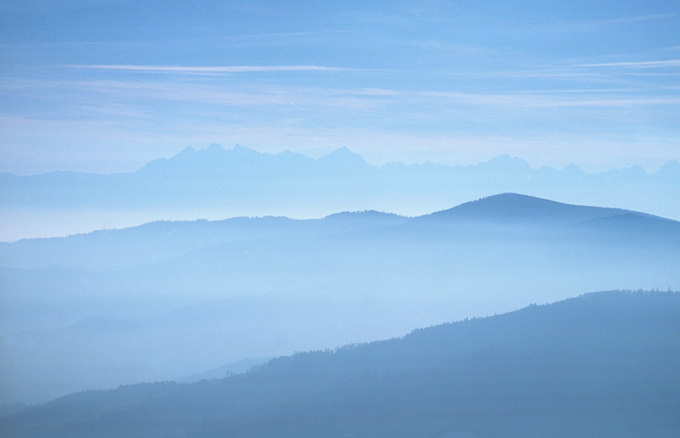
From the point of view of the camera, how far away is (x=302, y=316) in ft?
62.3

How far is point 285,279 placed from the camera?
828 inches

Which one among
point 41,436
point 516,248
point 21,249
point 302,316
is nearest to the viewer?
point 41,436

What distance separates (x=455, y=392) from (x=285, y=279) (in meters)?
9.75

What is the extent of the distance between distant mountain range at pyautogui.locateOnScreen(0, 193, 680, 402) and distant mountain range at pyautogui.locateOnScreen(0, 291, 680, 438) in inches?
37.4

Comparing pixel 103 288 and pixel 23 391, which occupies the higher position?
pixel 103 288

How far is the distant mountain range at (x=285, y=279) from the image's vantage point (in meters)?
14.9

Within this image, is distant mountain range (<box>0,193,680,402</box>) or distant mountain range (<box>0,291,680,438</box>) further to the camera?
distant mountain range (<box>0,193,680,402</box>)

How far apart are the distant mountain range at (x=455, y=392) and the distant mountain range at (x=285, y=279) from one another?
95cm

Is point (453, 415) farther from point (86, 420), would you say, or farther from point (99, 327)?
point (99, 327)

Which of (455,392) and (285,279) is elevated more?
(285,279)

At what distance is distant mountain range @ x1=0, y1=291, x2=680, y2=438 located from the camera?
1095 centimetres

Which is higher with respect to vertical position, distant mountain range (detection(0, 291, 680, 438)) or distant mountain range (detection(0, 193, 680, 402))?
distant mountain range (detection(0, 193, 680, 402))

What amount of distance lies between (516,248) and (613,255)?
3.64 meters

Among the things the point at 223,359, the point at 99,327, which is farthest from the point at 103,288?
the point at 223,359
